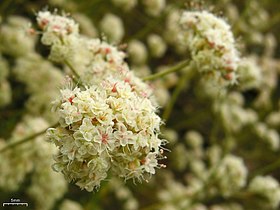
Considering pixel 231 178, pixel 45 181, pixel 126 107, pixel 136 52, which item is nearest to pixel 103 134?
pixel 126 107

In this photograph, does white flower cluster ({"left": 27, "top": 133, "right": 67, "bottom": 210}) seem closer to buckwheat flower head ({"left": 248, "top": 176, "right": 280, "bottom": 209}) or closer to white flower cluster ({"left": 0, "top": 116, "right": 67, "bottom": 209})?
white flower cluster ({"left": 0, "top": 116, "right": 67, "bottom": 209})

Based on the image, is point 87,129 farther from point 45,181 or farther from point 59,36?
point 45,181

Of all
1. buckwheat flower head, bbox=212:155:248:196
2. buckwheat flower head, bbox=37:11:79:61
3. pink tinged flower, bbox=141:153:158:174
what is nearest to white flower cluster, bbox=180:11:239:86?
buckwheat flower head, bbox=37:11:79:61

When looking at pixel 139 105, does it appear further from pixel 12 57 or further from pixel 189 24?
pixel 12 57

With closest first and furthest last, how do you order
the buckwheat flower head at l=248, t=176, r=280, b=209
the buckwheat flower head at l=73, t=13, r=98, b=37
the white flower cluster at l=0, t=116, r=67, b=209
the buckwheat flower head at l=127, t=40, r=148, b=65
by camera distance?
the white flower cluster at l=0, t=116, r=67, b=209, the buckwheat flower head at l=248, t=176, r=280, b=209, the buckwheat flower head at l=73, t=13, r=98, b=37, the buckwheat flower head at l=127, t=40, r=148, b=65

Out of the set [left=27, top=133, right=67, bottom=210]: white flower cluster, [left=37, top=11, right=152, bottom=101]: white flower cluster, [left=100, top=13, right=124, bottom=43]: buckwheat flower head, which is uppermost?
[left=100, top=13, right=124, bottom=43]: buckwheat flower head

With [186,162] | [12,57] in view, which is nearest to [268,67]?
[186,162]

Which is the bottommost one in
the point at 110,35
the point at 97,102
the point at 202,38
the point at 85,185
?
the point at 85,185
